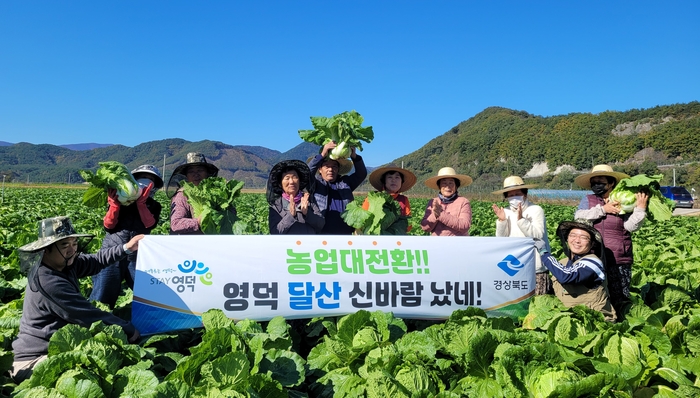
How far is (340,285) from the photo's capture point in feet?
12.6

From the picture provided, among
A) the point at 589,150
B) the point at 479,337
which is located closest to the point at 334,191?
the point at 479,337

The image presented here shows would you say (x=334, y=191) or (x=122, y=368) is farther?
(x=334, y=191)

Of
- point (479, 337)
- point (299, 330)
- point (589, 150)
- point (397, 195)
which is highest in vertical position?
point (589, 150)

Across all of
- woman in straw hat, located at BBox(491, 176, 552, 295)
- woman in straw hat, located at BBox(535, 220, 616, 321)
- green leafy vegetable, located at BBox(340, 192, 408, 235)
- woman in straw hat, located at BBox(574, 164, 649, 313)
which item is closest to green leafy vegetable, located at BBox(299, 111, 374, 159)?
green leafy vegetable, located at BBox(340, 192, 408, 235)

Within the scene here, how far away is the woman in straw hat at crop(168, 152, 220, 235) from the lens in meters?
4.44

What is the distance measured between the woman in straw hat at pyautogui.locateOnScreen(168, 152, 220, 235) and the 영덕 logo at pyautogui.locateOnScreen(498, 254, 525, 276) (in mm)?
2992

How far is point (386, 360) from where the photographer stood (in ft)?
9.70

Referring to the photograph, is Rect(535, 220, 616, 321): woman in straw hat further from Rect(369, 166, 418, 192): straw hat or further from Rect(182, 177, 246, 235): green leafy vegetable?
Rect(182, 177, 246, 235): green leafy vegetable

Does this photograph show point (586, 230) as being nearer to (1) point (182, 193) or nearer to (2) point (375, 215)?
(2) point (375, 215)

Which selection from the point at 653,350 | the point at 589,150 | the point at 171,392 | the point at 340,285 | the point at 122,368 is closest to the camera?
the point at 171,392

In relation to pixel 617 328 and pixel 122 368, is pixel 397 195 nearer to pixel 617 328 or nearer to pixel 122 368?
pixel 617 328

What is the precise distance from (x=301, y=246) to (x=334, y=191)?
3.56 ft

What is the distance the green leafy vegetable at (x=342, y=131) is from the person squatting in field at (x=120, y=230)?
1830 mm

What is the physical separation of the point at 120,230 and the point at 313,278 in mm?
2079
